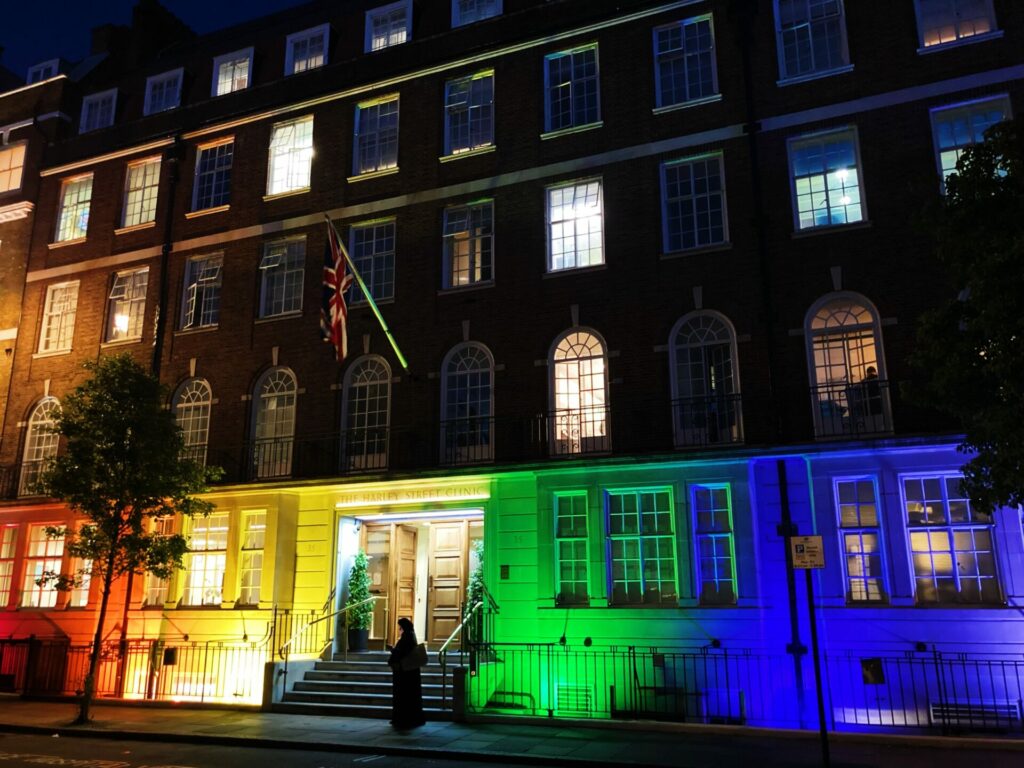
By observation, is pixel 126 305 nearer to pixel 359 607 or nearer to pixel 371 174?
pixel 371 174

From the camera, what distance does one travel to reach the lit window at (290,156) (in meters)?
21.9

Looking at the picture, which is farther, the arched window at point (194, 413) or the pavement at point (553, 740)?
the arched window at point (194, 413)

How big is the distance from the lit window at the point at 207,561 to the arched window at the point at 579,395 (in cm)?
847

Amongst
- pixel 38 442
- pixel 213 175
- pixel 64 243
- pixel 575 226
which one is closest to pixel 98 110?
pixel 64 243

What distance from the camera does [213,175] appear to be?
23062mm

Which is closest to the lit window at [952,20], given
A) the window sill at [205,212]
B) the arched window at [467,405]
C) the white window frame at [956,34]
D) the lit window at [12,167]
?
the white window frame at [956,34]

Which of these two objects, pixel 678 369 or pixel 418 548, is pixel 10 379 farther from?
pixel 678 369

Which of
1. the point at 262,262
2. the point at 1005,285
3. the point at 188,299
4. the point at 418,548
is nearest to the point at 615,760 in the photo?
the point at 1005,285

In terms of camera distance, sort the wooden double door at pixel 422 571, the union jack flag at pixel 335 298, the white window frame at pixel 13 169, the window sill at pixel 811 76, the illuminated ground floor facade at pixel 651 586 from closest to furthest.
→ the illuminated ground floor facade at pixel 651 586
the window sill at pixel 811 76
the union jack flag at pixel 335 298
the wooden double door at pixel 422 571
the white window frame at pixel 13 169

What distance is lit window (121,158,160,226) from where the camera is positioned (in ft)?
77.9

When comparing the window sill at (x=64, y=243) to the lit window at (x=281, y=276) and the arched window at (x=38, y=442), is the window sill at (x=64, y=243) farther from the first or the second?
the lit window at (x=281, y=276)

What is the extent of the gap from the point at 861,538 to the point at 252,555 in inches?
514

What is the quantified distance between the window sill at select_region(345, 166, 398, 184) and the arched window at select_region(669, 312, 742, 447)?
331 inches

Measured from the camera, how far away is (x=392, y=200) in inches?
798
